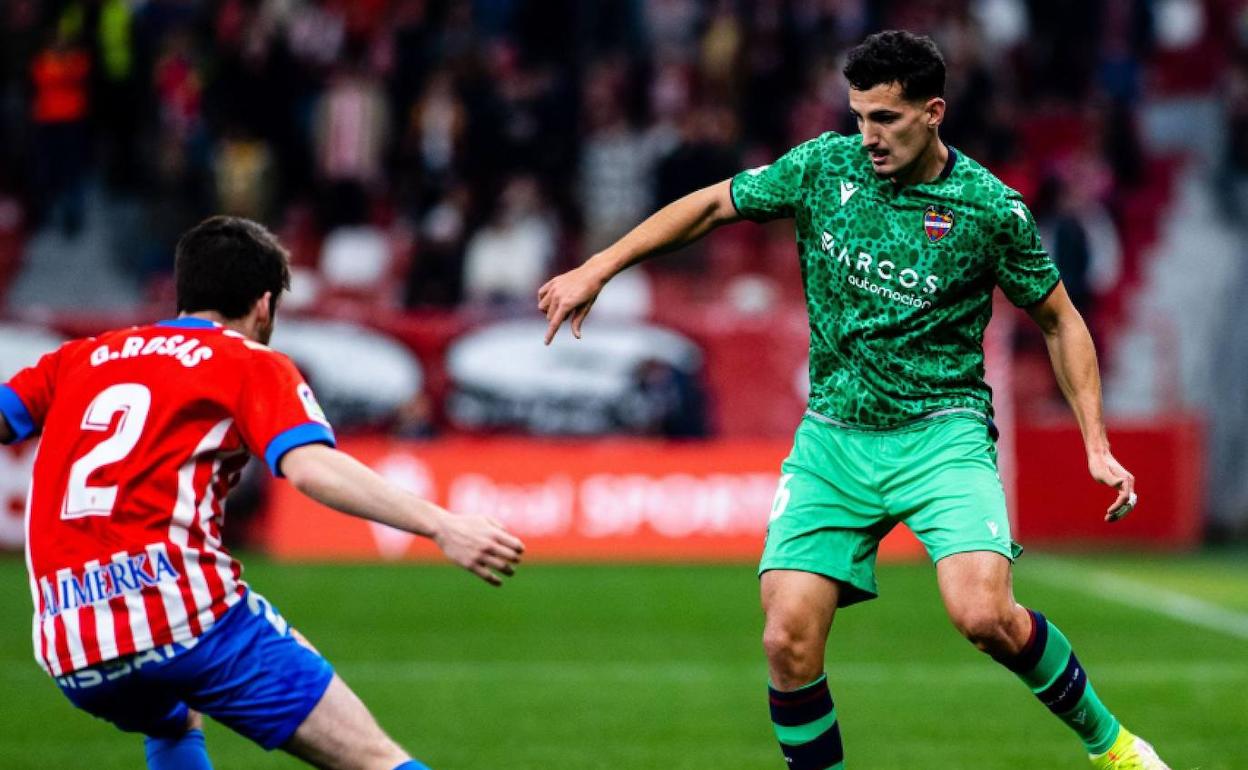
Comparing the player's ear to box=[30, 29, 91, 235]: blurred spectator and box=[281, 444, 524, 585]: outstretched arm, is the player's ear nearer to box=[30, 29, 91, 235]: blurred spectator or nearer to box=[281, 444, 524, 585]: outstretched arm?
box=[281, 444, 524, 585]: outstretched arm

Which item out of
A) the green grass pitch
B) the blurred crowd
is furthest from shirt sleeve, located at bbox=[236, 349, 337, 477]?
the blurred crowd

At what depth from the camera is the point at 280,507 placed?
634 inches

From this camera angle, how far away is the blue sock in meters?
5.09

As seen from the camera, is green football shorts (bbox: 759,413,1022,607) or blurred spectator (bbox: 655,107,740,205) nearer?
green football shorts (bbox: 759,413,1022,607)

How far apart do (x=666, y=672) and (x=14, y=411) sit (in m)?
5.77

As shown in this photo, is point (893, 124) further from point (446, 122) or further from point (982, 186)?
point (446, 122)

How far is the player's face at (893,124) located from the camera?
19.0 feet

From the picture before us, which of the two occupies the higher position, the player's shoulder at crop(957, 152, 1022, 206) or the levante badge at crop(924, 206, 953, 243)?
the player's shoulder at crop(957, 152, 1022, 206)

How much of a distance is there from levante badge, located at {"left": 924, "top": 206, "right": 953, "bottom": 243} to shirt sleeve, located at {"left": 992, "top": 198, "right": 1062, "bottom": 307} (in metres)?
0.15

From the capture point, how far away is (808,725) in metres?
5.89

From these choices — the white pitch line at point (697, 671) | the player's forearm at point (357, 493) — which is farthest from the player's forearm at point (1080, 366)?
the white pitch line at point (697, 671)

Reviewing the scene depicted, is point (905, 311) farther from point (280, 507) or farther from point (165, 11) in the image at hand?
point (165, 11)

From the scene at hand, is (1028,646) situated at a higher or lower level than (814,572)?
lower

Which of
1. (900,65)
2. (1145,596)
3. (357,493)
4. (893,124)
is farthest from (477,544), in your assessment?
(1145,596)
